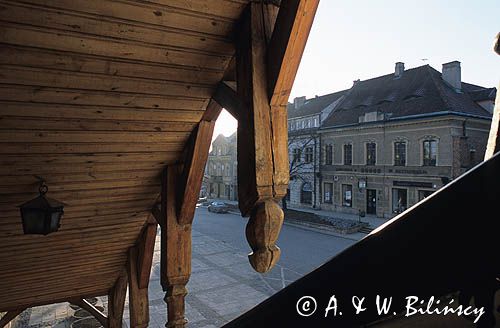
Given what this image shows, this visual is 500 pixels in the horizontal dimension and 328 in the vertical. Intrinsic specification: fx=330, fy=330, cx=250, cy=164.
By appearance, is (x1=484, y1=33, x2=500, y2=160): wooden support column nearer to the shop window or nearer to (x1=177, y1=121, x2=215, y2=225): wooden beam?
(x1=177, y1=121, x2=215, y2=225): wooden beam

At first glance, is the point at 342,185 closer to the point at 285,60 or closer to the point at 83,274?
the point at 83,274

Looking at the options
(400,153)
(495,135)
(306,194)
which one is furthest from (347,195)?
(495,135)

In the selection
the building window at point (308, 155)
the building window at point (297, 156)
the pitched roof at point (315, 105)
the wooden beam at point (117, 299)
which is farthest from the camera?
the pitched roof at point (315, 105)

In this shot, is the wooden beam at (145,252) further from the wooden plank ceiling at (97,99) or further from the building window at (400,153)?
the building window at (400,153)

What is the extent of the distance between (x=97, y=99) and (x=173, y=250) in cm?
188

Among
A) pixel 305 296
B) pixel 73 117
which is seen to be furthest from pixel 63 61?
pixel 305 296

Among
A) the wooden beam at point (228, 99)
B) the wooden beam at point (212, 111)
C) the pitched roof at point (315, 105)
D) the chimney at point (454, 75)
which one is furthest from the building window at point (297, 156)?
the wooden beam at point (228, 99)

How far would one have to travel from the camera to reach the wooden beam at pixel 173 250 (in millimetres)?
3492

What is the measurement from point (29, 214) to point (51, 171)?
402 mm

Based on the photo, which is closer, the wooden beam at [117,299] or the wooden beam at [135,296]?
the wooden beam at [135,296]

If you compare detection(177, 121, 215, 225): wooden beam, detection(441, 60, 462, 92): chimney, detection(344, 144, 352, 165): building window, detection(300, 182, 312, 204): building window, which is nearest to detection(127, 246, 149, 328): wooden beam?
detection(177, 121, 215, 225): wooden beam

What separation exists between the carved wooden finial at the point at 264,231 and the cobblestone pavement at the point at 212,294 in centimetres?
793

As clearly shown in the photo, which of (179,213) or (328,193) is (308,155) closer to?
(328,193)

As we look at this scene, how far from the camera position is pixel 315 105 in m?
28.9
